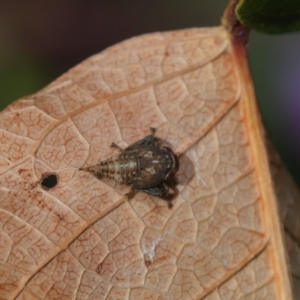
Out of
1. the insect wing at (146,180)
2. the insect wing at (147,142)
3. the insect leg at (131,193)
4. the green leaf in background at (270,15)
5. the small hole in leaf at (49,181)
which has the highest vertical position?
the green leaf in background at (270,15)

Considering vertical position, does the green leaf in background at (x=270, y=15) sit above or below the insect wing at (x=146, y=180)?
above

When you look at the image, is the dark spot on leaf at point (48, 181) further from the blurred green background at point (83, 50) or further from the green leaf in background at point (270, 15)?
the blurred green background at point (83, 50)

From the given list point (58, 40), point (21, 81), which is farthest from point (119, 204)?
point (58, 40)

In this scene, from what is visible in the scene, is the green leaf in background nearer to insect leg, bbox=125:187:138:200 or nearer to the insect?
the insect

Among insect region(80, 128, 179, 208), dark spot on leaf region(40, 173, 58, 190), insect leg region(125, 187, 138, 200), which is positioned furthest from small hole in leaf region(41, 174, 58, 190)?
insect leg region(125, 187, 138, 200)

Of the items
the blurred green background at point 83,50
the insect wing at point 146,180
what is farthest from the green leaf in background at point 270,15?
the blurred green background at point 83,50

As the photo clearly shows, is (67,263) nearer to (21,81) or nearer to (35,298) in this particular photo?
(35,298)
